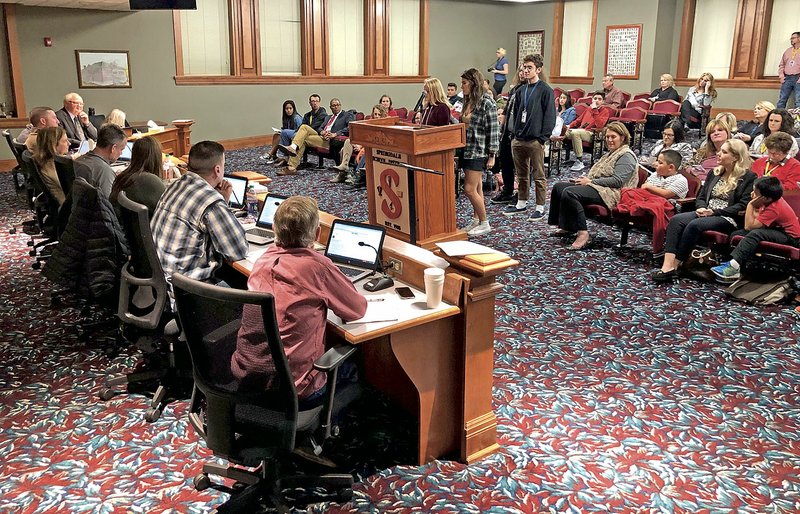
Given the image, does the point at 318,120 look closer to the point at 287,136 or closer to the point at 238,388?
the point at 287,136

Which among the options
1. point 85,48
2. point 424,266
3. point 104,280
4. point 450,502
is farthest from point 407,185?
point 85,48

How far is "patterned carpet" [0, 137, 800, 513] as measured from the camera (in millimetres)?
2791

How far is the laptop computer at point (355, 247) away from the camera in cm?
325

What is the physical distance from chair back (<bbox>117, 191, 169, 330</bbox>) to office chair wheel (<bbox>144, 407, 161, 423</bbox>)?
0.41m

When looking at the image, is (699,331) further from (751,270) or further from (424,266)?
(424,266)

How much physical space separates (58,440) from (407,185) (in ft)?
7.92

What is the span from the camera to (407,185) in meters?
4.42

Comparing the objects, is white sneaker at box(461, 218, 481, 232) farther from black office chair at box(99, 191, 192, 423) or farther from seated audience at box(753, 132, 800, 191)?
Answer: black office chair at box(99, 191, 192, 423)

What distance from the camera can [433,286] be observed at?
2801 mm

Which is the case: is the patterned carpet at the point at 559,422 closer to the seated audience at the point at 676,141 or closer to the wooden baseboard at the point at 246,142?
the seated audience at the point at 676,141

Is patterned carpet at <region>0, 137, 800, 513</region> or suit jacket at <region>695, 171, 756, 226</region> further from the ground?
suit jacket at <region>695, 171, 756, 226</region>

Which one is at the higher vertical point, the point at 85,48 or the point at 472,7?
the point at 472,7

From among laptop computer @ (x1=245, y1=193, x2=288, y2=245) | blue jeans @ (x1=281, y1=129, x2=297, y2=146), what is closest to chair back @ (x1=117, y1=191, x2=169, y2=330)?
laptop computer @ (x1=245, y1=193, x2=288, y2=245)

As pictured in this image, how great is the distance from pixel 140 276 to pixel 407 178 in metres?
1.75
